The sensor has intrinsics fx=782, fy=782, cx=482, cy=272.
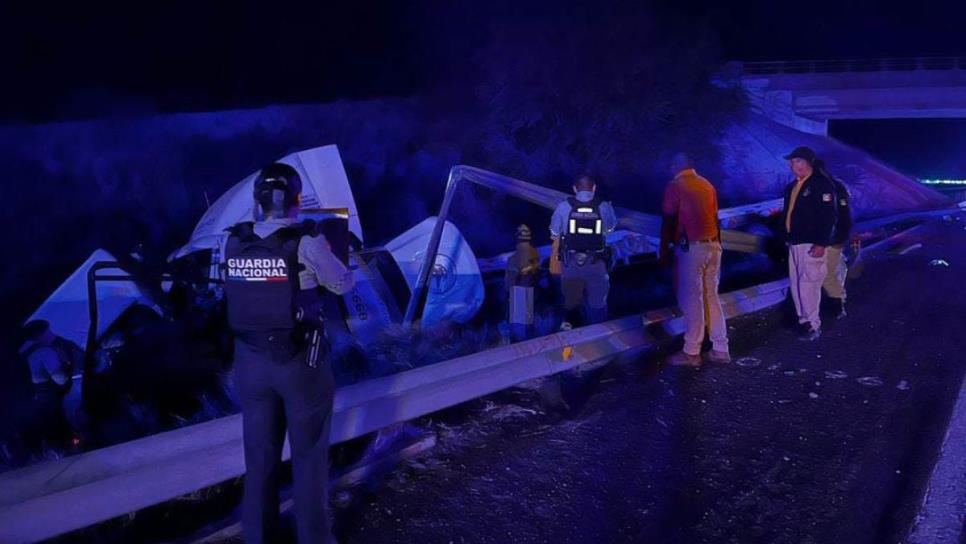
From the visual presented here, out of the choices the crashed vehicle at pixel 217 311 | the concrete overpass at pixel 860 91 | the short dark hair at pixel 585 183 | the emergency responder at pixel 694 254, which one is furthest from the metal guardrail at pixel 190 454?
the concrete overpass at pixel 860 91

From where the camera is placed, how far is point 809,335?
23.8 ft

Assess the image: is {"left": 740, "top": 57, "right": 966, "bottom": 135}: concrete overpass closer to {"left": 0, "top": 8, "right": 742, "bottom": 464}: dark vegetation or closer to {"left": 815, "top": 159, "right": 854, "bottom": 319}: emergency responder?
{"left": 0, "top": 8, "right": 742, "bottom": 464}: dark vegetation

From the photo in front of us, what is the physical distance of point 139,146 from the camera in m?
15.0

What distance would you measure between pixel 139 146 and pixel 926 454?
14356 mm

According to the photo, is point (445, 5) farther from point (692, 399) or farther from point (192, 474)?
point (192, 474)

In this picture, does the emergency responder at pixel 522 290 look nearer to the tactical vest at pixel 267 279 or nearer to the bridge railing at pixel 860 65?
the tactical vest at pixel 267 279

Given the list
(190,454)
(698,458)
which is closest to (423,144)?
(698,458)

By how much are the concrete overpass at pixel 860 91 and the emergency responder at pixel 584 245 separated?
1402 inches

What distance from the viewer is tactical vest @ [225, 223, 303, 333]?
3.18 m

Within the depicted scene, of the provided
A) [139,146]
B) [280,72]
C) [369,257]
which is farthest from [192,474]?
[280,72]

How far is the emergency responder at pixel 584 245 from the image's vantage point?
22.2 ft

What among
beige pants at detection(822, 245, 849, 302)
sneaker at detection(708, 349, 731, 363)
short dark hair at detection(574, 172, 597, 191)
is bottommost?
sneaker at detection(708, 349, 731, 363)

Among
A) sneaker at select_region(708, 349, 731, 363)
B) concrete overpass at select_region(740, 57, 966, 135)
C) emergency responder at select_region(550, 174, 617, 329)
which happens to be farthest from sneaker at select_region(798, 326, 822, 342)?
concrete overpass at select_region(740, 57, 966, 135)

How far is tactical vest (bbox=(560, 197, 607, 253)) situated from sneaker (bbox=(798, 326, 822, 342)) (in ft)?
7.01
